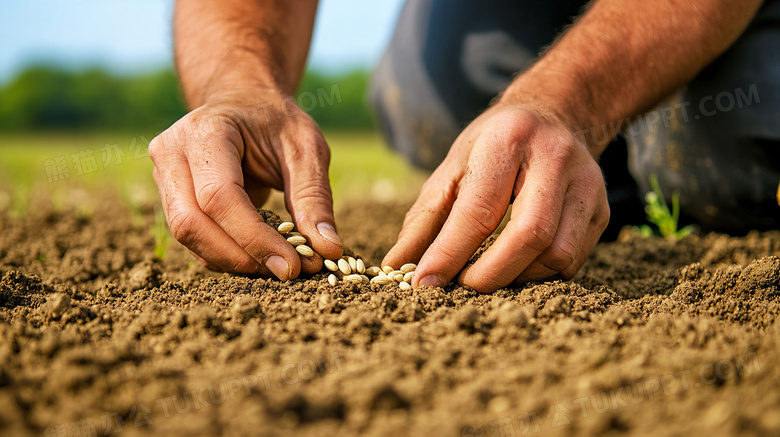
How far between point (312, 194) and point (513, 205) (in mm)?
606

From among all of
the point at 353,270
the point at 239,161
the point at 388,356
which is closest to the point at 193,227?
the point at 239,161

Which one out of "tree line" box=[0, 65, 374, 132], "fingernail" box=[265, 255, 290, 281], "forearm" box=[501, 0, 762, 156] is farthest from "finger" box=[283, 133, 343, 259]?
"tree line" box=[0, 65, 374, 132]

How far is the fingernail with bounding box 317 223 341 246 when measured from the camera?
1.62 metres

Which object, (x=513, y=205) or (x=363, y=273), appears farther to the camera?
(x=363, y=273)

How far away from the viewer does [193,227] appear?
5.17 ft

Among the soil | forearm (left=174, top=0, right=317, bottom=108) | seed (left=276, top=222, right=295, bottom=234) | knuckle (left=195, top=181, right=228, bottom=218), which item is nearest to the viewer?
the soil

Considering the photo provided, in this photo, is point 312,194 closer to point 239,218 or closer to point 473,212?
point 239,218

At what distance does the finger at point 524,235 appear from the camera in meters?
1.45

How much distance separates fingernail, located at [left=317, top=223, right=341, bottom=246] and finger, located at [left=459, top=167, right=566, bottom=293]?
1.31 feet

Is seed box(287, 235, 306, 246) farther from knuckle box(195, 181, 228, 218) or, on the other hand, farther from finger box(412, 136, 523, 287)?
finger box(412, 136, 523, 287)

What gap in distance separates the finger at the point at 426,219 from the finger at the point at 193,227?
1.33 feet

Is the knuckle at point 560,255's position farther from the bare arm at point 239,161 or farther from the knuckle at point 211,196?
the knuckle at point 211,196

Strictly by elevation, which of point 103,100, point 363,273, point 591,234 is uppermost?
point 591,234

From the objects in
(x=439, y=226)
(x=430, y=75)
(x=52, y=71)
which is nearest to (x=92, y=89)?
(x=52, y=71)
